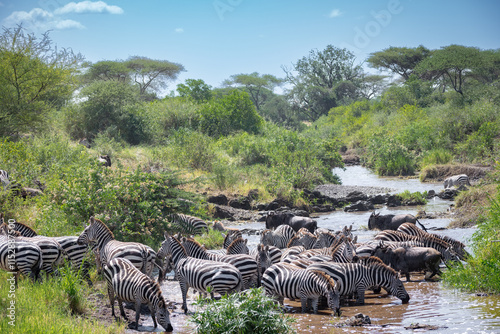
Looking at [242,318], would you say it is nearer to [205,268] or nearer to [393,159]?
[205,268]

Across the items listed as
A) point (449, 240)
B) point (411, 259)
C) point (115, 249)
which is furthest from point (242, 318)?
point (449, 240)

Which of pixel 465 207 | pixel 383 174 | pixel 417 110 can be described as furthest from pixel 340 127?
pixel 465 207

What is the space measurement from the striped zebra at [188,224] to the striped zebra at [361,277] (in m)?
5.71

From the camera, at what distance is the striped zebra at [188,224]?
13328 mm

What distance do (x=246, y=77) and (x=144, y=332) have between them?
6916 cm

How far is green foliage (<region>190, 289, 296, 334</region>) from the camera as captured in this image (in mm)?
5969

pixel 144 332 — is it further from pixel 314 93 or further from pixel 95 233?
pixel 314 93

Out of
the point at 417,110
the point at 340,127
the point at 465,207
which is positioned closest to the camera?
the point at 465,207

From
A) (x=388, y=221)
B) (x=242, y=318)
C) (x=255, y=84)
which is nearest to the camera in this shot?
(x=242, y=318)

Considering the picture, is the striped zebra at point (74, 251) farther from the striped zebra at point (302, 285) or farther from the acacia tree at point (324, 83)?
the acacia tree at point (324, 83)

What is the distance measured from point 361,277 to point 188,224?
6474mm

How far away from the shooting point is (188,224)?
13.8m

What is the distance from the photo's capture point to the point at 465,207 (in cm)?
1689

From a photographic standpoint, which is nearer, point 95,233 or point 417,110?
point 95,233
